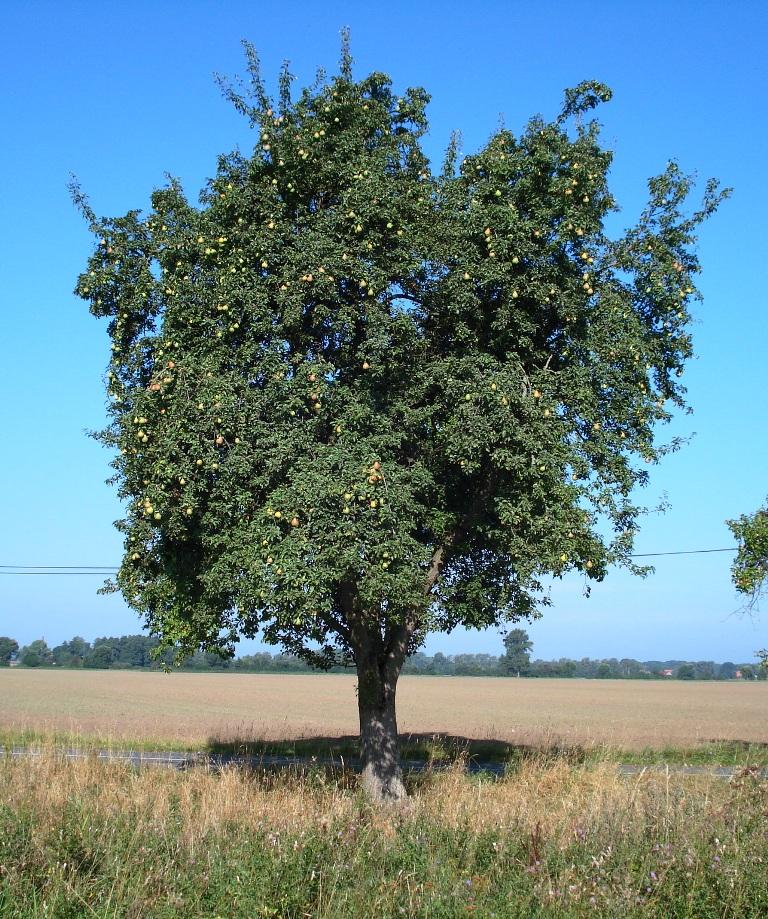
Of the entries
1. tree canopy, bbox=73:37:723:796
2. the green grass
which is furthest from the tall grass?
the green grass

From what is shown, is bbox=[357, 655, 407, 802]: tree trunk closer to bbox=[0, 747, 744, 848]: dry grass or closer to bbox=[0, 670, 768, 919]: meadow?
bbox=[0, 747, 744, 848]: dry grass

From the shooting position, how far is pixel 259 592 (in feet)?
38.2

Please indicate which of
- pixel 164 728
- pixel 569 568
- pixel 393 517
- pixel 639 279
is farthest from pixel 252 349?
pixel 164 728

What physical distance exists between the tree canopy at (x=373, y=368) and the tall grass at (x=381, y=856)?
330 cm

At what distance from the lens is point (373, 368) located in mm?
13203

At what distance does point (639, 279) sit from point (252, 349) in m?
6.92

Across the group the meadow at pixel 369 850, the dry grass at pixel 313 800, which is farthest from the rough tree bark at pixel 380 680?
the meadow at pixel 369 850

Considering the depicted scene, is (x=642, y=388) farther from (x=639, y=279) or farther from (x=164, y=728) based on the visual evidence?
(x=164, y=728)

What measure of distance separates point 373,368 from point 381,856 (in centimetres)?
734

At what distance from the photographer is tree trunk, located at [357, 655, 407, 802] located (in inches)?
593

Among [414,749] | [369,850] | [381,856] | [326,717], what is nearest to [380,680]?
[369,850]

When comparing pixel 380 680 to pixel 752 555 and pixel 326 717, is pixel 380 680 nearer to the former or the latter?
pixel 752 555

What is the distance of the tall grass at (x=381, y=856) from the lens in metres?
7.02

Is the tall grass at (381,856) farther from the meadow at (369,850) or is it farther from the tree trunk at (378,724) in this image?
the tree trunk at (378,724)
